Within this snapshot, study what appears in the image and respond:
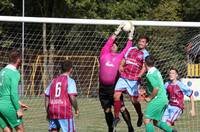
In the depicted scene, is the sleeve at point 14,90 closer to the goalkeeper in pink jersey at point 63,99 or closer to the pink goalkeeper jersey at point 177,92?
the goalkeeper in pink jersey at point 63,99

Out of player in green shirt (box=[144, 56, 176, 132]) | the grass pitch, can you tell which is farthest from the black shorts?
the grass pitch

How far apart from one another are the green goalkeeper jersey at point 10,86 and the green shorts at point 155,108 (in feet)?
9.45

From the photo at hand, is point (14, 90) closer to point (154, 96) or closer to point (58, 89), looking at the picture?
point (58, 89)

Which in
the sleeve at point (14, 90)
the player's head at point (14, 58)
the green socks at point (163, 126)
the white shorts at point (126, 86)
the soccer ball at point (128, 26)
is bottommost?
the green socks at point (163, 126)

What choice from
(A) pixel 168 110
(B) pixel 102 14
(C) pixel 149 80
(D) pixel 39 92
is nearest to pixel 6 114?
(C) pixel 149 80

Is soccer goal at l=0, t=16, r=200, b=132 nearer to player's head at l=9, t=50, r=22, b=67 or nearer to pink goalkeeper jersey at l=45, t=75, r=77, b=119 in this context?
player's head at l=9, t=50, r=22, b=67

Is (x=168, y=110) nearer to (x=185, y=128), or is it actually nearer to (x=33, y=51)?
(x=185, y=128)

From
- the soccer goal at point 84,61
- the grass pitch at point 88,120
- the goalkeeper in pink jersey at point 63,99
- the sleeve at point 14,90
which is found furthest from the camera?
the soccer goal at point 84,61

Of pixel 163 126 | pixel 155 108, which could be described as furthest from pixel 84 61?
pixel 155 108

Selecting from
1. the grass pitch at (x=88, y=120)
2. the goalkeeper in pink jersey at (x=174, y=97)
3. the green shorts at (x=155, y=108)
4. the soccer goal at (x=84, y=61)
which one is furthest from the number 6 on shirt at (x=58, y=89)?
the soccer goal at (x=84, y=61)

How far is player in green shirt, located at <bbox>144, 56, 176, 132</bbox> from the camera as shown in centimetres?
1113

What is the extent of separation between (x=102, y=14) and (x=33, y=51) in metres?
16.9

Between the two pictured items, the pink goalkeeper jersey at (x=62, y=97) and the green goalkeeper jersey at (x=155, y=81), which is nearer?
the pink goalkeeper jersey at (x=62, y=97)

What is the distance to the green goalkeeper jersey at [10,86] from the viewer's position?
384 inches
